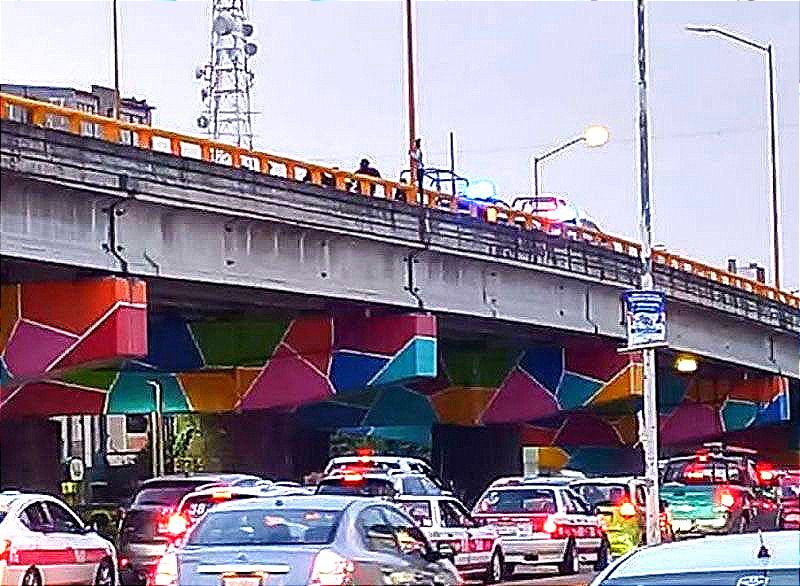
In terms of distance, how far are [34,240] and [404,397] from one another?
27.3 meters

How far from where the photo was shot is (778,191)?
6888cm

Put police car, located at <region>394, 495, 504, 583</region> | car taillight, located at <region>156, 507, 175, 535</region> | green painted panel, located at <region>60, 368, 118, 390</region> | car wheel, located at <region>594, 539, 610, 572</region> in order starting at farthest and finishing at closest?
1. green painted panel, located at <region>60, 368, 118, 390</region>
2. car wheel, located at <region>594, 539, 610, 572</region>
3. car taillight, located at <region>156, 507, 175, 535</region>
4. police car, located at <region>394, 495, 504, 583</region>

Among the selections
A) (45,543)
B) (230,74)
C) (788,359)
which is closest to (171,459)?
(788,359)

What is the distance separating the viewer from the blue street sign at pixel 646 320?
95.1ft

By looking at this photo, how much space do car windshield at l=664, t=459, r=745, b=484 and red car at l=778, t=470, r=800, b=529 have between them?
904 mm

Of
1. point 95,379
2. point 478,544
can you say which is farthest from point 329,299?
point 478,544

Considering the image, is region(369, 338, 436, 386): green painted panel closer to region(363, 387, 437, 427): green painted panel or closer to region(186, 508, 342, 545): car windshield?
region(363, 387, 437, 427): green painted panel

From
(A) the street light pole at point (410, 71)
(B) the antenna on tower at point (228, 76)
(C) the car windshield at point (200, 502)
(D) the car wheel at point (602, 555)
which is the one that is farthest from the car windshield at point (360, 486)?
(B) the antenna on tower at point (228, 76)

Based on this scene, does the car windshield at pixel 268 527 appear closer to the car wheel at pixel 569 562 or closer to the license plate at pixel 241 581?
the license plate at pixel 241 581

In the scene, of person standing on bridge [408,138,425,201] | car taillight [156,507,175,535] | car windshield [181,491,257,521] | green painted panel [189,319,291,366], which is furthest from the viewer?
green painted panel [189,319,291,366]

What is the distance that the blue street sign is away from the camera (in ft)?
95.1

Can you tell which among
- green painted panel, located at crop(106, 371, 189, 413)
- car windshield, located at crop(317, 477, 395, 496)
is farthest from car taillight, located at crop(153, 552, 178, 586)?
green painted panel, located at crop(106, 371, 189, 413)

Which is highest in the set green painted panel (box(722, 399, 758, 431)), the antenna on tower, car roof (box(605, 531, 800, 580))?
the antenna on tower

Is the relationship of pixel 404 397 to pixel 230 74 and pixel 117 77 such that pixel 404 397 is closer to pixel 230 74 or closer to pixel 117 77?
pixel 117 77
